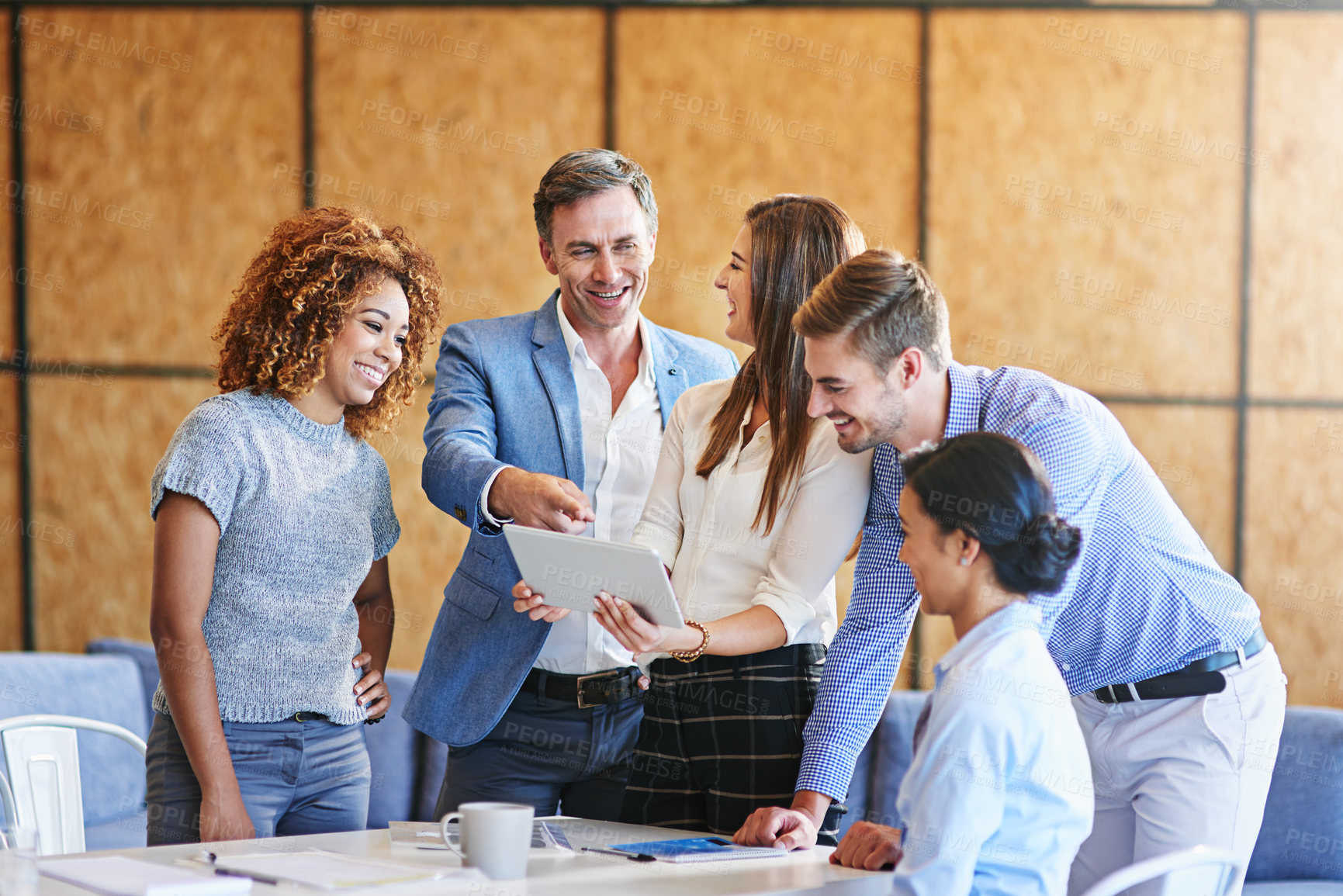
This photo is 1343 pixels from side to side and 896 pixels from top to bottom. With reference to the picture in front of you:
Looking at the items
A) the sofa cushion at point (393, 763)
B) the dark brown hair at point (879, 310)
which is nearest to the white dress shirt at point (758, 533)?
the dark brown hair at point (879, 310)

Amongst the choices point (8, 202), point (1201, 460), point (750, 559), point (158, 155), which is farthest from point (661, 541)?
point (8, 202)

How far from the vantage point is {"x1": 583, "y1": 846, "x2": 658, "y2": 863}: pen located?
1.55 m

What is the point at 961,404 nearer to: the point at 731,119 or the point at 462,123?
the point at 731,119

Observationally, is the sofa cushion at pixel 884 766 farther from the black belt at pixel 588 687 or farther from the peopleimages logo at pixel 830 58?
the peopleimages logo at pixel 830 58

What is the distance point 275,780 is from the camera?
6.18 feet

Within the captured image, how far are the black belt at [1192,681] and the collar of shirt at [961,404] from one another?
462mm

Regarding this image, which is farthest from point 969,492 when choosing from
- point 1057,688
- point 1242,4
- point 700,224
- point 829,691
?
point 1242,4

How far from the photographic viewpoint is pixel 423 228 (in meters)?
4.18

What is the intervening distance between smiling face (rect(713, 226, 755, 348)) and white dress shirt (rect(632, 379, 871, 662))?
0.15 m

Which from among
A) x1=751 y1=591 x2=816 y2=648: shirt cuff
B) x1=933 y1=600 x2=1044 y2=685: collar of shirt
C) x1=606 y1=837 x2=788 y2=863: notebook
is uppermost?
x1=933 y1=600 x2=1044 y2=685: collar of shirt

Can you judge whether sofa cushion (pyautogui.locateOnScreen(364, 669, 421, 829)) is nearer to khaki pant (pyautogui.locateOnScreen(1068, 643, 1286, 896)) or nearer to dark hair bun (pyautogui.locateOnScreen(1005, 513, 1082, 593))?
khaki pant (pyautogui.locateOnScreen(1068, 643, 1286, 896))

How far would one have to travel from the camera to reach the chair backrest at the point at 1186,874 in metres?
1.31

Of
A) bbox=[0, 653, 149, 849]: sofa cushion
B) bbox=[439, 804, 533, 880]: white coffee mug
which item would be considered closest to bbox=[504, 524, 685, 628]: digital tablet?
bbox=[439, 804, 533, 880]: white coffee mug

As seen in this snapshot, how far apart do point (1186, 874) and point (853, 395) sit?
0.77m
